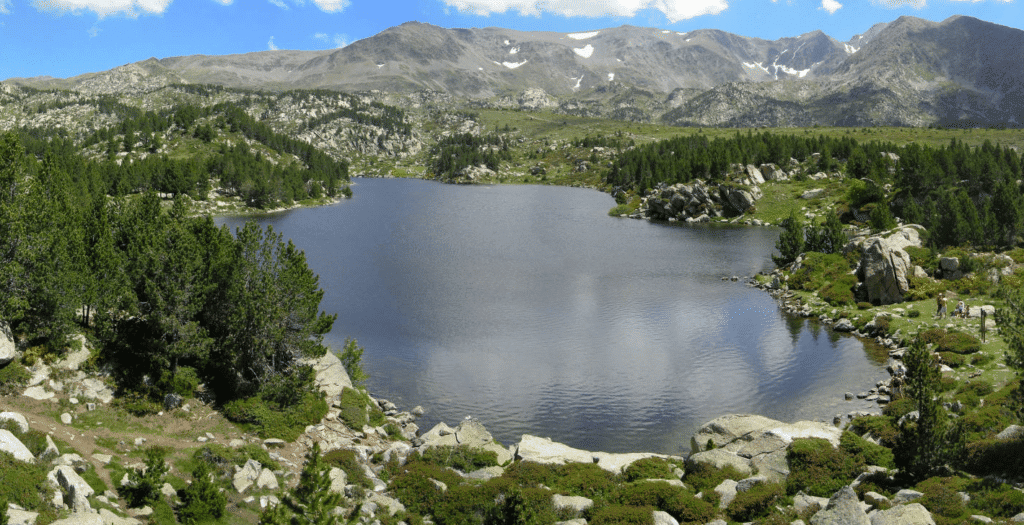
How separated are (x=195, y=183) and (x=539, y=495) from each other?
595 ft

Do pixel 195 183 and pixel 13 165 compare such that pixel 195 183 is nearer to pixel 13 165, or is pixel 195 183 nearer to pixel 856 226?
pixel 13 165

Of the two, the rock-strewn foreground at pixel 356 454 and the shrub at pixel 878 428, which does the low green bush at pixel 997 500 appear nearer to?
the rock-strewn foreground at pixel 356 454

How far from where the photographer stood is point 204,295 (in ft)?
151

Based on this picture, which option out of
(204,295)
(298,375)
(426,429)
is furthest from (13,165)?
(426,429)

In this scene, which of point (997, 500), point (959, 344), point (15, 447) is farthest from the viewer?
point (959, 344)

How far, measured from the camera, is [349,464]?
3731 cm

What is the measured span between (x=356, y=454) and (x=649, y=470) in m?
18.9

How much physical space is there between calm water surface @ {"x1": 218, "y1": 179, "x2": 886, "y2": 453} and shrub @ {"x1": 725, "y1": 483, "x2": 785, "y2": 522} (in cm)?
1318

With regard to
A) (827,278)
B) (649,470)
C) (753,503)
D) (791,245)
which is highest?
(791,245)

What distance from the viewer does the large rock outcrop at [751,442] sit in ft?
117

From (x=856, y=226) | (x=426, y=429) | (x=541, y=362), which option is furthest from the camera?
(x=856, y=226)

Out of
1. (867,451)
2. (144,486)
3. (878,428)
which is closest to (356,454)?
(144,486)

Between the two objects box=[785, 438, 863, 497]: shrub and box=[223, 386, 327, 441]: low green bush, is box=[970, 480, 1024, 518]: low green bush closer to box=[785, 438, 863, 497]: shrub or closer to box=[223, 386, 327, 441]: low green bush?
box=[785, 438, 863, 497]: shrub

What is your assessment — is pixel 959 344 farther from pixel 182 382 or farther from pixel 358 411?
pixel 182 382
